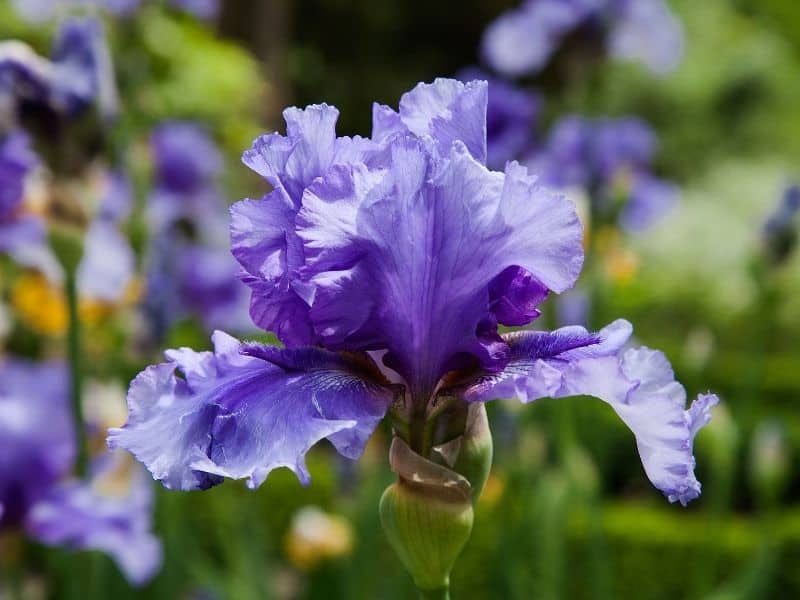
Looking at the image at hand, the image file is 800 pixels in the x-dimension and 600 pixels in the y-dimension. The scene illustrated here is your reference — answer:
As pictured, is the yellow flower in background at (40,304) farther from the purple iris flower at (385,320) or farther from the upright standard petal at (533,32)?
the purple iris flower at (385,320)

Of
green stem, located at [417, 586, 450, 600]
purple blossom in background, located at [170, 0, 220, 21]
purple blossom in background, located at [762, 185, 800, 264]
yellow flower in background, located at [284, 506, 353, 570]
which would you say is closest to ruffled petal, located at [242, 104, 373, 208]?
green stem, located at [417, 586, 450, 600]

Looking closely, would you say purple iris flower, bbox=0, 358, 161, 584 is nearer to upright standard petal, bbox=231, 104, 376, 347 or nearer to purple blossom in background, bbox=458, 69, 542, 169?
upright standard petal, bbox=231, 104, 376, 347

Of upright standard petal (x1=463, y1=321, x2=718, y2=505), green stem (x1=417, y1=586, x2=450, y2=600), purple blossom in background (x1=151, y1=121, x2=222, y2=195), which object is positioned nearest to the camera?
upright standard petal (x1=463, y1=321, x2=718, y2=505)

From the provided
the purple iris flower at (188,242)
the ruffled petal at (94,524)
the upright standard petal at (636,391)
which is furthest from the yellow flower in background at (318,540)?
the upright standard petal at (636,391)

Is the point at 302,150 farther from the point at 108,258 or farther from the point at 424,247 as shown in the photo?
the point at 108,258

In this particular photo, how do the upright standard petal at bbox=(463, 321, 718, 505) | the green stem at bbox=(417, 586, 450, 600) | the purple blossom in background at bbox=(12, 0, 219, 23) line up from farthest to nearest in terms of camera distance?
the purple blossom in background at bbox=(12, 0, 219, 23), the green stem at bbox=(417, 586, 450, 600), the upright standard petal at bbox=(463, 321, 718, 505)

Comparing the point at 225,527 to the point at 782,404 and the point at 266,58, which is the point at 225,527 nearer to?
the point at 782,404

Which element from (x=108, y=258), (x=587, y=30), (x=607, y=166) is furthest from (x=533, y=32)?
(x=108, y=258)

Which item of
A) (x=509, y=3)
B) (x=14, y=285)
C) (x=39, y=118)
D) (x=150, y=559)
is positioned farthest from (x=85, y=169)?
(x=509, y=3)
